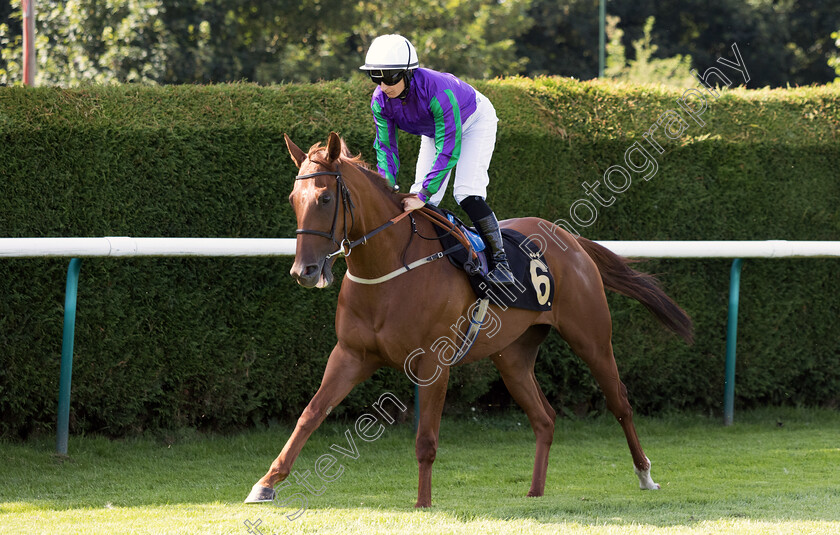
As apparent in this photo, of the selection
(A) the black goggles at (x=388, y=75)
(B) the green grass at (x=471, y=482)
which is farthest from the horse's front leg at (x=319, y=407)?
(A) the black goggles at (x=388, y=75)

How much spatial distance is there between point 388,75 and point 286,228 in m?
1.79

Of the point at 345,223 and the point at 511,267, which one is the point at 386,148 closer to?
the point at 345,223

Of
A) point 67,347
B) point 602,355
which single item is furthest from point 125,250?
point 602,355

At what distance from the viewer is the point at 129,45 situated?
59.7 feet

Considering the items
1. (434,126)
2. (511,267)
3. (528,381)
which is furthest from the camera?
(528,381)

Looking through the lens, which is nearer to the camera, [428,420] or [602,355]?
[428,420]

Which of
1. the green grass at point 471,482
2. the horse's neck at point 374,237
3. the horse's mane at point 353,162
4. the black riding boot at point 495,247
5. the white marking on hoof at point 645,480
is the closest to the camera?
the green grass at point 471,482

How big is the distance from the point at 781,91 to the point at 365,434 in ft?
14.0

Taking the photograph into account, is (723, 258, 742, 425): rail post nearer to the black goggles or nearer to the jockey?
the jockey

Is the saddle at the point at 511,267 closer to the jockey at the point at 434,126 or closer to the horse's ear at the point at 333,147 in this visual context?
the jockey at the point at 434,126

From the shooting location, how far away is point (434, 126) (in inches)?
174

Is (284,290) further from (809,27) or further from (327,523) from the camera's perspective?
(809,27)

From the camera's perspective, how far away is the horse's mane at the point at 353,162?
12.7 ft

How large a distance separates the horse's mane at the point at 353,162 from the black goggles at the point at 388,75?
0.34 m
